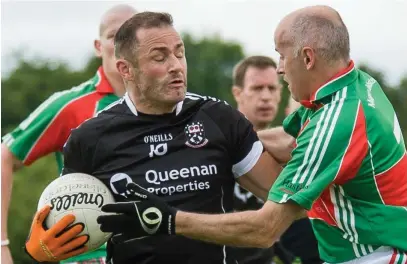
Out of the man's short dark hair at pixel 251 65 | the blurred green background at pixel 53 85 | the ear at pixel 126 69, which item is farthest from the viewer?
the blurred green background at pixel 53 85

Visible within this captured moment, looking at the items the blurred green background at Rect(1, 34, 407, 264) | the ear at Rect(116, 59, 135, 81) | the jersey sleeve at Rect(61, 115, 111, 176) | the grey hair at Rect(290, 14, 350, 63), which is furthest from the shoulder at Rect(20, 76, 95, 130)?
the blurred green background at Rect(1, 34, 407, 264)

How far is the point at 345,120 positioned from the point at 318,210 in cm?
66

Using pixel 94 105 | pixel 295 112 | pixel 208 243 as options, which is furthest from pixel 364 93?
pixel 94 105

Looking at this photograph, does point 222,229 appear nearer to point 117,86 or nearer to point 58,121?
point 58,121

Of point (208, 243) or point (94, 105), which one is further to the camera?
point (94, 105)

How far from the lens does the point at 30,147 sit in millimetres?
8391

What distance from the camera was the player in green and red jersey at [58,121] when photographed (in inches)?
326

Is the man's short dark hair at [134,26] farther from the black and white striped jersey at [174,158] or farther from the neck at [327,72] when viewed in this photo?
the neck at [327,72]

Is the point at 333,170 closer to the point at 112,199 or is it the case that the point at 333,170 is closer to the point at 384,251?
the point at 384,251

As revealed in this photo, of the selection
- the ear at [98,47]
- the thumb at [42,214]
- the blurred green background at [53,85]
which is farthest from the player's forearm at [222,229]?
the blurred green background at [53,85]

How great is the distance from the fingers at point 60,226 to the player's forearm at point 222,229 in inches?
27.0

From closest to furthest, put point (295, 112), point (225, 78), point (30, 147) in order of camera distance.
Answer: point (295, 112), point (30, 147), point (225, 78)

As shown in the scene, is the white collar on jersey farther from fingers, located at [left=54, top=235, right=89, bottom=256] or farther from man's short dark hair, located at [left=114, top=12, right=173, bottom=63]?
fingers, located at [left=54, top=235, right=89, bottom=256]

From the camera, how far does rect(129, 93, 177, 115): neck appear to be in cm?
664
